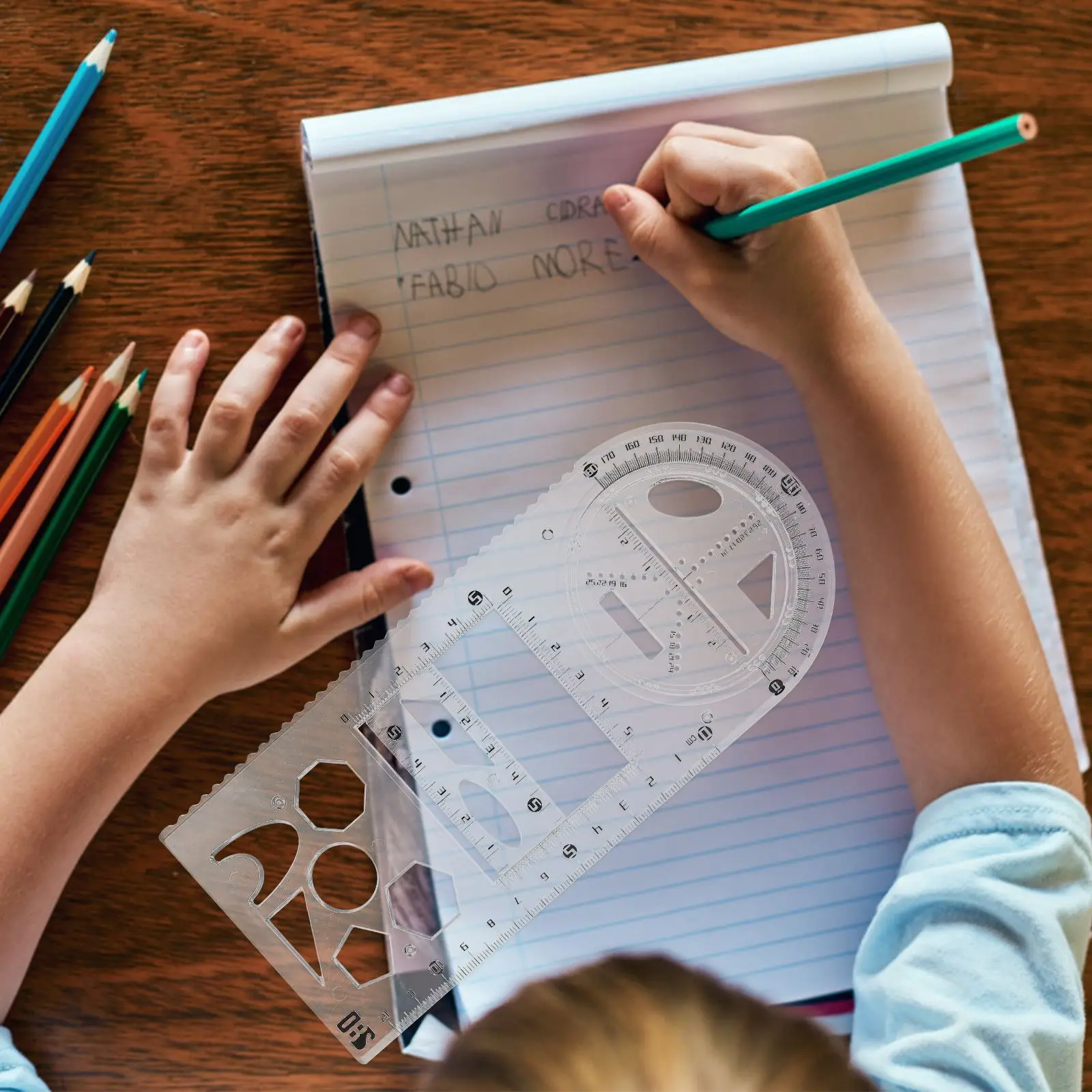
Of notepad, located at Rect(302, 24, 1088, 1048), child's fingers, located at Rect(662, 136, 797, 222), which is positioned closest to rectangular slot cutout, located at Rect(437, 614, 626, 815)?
notepad, located at Rect(302, 24, 1088, 1048)

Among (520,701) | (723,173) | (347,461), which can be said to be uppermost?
(723,173)

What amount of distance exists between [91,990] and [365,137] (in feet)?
1.44

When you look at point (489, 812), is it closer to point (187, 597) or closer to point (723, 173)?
point (187, 597)

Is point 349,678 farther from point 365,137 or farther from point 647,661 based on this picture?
point 365,137

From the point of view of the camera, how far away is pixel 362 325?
0.48 metres

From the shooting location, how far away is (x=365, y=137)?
0.47m

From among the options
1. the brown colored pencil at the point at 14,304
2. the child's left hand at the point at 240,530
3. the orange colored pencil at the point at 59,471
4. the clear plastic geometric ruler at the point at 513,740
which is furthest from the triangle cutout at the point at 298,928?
the brown colored pencil at the point at 14,304

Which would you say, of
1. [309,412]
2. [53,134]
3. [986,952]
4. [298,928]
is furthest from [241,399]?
[986,952]

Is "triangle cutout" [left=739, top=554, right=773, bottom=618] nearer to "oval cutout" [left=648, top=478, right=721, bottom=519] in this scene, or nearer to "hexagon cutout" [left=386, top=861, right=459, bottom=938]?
"oval cutout" [left=648, top=478, right=721, bottom=519]

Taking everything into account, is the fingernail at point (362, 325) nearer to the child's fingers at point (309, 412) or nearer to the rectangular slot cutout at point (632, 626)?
the child's fingers at point (309, 412)

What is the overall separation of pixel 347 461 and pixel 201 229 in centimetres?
14

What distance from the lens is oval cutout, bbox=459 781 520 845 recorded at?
1.52 feet

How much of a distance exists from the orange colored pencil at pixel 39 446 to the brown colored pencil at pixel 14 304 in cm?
4

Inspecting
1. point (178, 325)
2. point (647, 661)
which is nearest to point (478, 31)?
point (178, 325)
